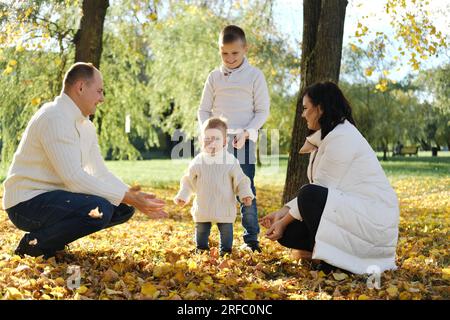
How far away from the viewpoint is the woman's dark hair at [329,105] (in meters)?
3.87

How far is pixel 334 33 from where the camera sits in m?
6.93

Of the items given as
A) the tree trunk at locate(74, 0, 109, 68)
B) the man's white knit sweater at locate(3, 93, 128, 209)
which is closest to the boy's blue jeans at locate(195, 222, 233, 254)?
the man's white knit sweater at locate(3, 93, 128, 209)

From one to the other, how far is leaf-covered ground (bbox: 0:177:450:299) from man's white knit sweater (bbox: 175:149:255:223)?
1.12 ft

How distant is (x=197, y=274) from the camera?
3.80m

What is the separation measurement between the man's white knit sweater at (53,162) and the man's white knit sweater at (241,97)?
53.3 inches

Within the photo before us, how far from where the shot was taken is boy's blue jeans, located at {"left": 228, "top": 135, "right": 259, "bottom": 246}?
191 inches

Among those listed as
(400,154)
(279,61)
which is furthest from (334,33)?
(400,154)

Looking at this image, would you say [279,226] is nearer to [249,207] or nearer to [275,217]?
[275,217]

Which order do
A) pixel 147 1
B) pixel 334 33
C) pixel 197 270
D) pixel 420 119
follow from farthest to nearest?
pixel 420 119, pixel 147 1, pixel 334 33, pixel 197 270

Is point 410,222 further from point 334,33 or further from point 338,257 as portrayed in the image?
point 338,257

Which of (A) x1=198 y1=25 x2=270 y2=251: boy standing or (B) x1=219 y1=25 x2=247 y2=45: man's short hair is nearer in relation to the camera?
(B) x1=219 y1=25 x2=247 y2=45: man's short hair

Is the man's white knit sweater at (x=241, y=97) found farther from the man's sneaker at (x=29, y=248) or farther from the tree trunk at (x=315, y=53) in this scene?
the tree trunk at (x=315, y=53)

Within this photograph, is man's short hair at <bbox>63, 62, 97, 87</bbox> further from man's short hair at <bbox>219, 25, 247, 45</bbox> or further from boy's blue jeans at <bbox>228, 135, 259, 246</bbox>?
boy's blue jeans at <bbox>228, 135, 259, 246</bbox>

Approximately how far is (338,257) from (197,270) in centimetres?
99
